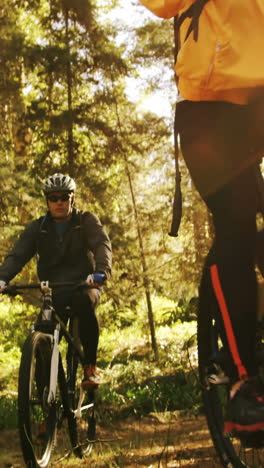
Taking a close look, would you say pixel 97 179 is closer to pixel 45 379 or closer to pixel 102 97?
pixel 102 97

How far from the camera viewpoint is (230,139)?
187 centimetres

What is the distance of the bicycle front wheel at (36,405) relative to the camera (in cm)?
366

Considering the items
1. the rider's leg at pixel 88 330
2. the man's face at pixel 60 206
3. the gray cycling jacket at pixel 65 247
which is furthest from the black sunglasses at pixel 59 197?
the rider's leg at pixel 88 330

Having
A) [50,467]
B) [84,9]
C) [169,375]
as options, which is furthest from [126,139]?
[50,467]

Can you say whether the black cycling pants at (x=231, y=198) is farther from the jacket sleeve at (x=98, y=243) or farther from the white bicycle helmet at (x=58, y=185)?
the white bicycle helmet at (x=58, y=185)

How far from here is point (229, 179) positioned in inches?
75.2

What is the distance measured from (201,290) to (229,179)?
69 centimetres

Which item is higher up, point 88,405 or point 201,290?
point 201,290

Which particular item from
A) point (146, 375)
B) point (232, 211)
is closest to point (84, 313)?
point (232, 211)

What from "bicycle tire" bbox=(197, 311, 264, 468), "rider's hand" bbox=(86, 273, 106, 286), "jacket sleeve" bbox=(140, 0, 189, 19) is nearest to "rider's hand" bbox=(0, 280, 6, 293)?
"rider's hand" bbox=(86, 273, 106, 286)

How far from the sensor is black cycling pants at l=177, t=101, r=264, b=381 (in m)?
1.87

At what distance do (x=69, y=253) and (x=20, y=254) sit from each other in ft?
1.78

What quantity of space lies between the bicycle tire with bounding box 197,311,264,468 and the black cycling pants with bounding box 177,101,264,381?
15.8 inches

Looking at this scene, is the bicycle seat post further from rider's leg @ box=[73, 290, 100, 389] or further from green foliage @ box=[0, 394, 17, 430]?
green foliage @ box=[0, 394, 17, 430]
